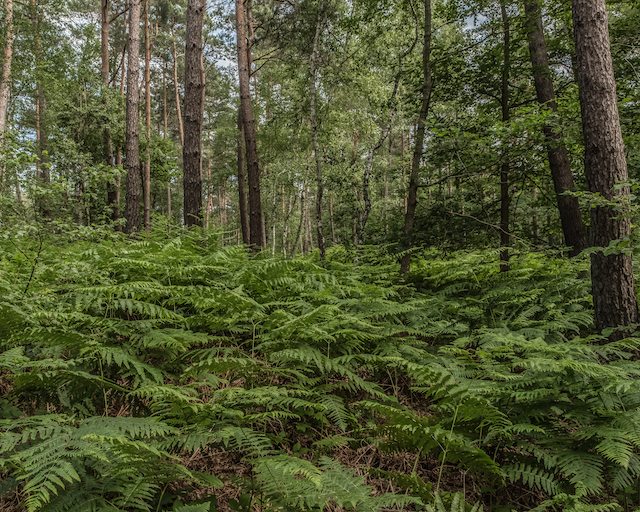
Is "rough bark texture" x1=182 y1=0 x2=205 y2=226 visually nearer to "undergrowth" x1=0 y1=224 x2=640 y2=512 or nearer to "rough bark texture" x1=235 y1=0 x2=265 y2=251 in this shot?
"rough bark texture" x1=235 y1=0 x2=265 y2=251

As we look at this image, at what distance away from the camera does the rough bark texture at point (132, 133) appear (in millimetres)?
9453

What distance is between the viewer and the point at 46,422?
1717 mm

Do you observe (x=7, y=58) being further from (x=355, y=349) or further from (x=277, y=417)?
(x=277, y=417)

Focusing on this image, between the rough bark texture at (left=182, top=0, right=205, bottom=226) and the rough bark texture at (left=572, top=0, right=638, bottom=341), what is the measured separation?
6049 millimetres

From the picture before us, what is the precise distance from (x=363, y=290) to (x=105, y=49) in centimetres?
1657

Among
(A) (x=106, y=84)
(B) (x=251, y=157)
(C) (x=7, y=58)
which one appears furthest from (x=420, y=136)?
(A) (x=106, y=84)

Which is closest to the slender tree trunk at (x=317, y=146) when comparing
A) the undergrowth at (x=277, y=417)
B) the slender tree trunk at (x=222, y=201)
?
the undergrowth at (x=277, y=417)

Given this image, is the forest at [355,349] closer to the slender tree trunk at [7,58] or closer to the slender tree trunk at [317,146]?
the slender tree trunk at [317,146]

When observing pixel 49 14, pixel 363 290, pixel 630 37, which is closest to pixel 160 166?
pixel 49 14

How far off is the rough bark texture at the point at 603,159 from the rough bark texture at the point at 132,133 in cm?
966

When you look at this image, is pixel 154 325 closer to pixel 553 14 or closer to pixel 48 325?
pixel 48 325

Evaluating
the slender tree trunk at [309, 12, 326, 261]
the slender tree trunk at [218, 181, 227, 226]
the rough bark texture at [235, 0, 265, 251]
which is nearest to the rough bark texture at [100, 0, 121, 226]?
the rough bark texture at [235, 0, 265, 251]

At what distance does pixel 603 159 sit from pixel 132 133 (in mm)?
10191

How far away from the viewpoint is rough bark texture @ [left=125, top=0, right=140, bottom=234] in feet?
31.0
